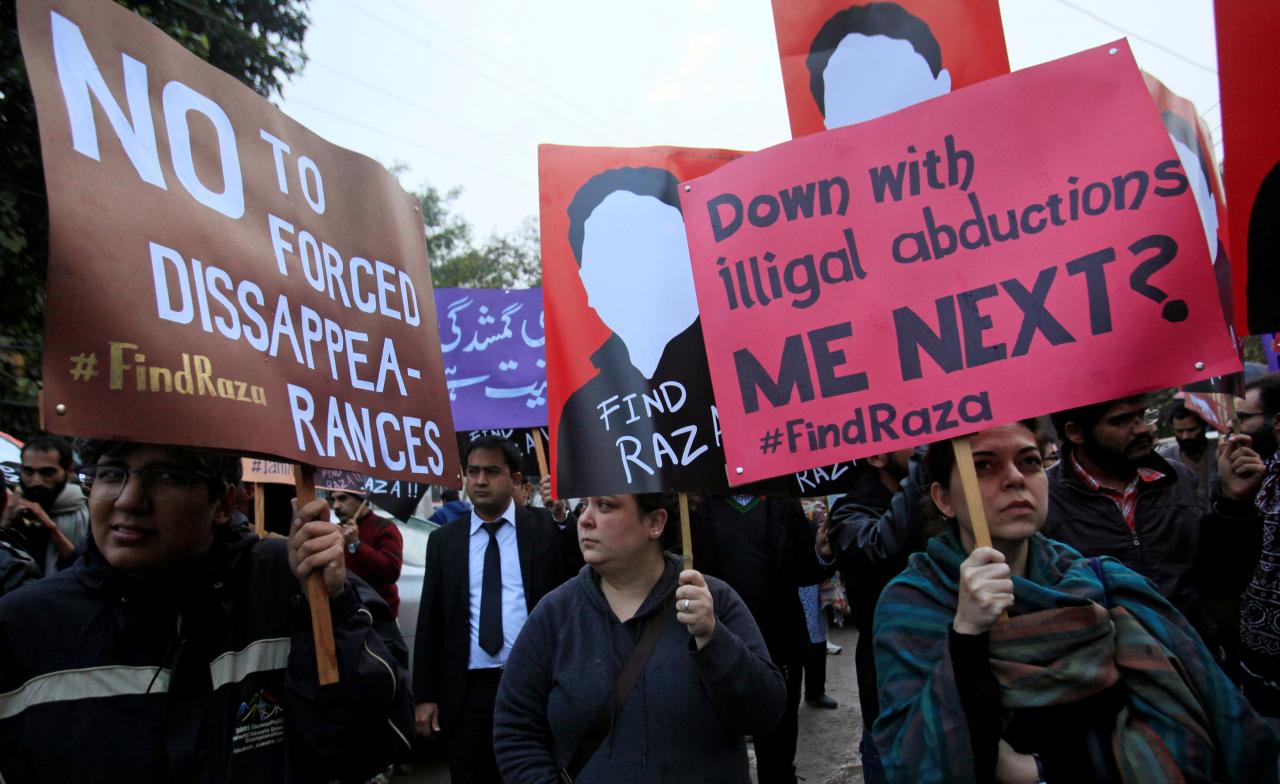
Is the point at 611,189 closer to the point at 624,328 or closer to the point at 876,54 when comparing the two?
the point at 624,328

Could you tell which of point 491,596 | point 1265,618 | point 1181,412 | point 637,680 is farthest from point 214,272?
point 1181,412

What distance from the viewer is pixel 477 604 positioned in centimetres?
425

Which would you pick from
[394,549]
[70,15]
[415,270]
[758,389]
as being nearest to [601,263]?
[415,270]

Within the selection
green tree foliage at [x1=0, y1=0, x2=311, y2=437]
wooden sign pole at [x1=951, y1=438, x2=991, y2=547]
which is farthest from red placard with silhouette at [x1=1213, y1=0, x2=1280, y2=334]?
green tree foliage at [x1=0, y1=0, x2=311, y2=437]

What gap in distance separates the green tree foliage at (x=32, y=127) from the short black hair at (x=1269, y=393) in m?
7.20

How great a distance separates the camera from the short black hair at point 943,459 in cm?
224

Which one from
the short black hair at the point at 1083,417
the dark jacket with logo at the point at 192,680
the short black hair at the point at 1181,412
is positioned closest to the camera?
the dark jacket with logo at the point at 192,680

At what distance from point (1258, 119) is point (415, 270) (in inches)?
84.9

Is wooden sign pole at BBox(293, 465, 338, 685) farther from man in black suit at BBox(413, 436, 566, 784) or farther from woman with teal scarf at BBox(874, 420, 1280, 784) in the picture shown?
man in black suit at BBox(413, 436, 566, 784)

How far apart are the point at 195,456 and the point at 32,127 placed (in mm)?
8322

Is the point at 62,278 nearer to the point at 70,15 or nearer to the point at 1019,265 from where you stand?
the point at 70,15

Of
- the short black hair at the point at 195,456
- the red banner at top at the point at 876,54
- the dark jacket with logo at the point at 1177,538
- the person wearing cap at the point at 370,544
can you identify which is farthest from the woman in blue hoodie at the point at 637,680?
the person wearing cap at the point at 370,544

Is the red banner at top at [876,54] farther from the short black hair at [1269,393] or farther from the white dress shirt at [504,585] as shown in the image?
the white dress shirt at [504,585]

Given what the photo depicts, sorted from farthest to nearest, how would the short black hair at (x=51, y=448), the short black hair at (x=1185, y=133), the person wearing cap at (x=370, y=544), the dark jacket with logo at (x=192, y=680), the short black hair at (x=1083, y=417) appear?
the person wearing cap at (x=370, y=544) < the short black hair at (x=51, y=448) < the short black hair at (x=1083, y=417) < the short black hair at (x=1185, y=133) < the dark jacket with logo at (x=192, y=680)
